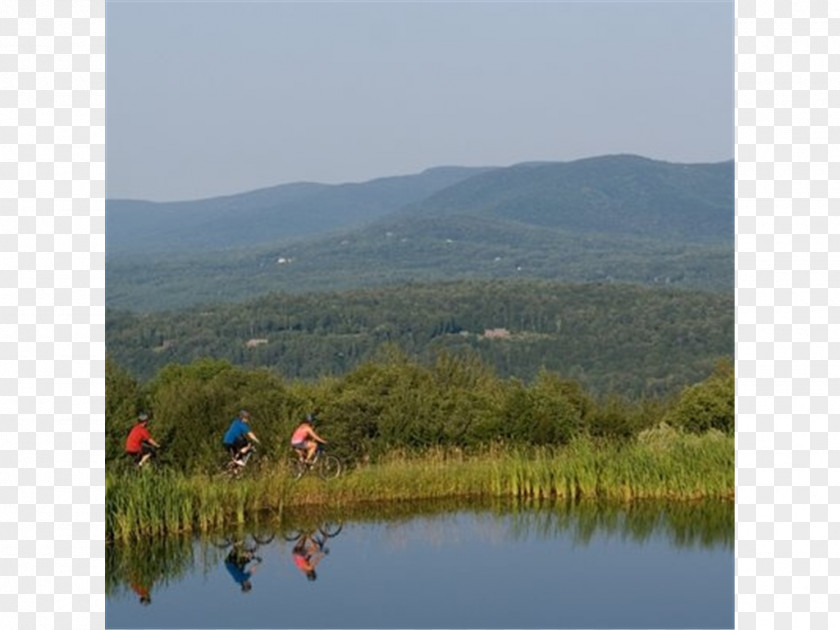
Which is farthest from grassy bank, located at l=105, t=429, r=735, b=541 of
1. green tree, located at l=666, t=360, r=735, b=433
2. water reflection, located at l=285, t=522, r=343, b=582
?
green tree, located at l=666, t=360, r=735, b=433

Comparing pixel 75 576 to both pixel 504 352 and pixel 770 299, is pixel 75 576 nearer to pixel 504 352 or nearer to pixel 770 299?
pixel 770 299

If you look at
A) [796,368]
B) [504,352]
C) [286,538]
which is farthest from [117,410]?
[504,352]

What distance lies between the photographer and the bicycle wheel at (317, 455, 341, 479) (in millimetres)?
21859

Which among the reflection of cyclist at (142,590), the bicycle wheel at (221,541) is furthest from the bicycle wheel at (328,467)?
the reflection of cyclist at (142,590)

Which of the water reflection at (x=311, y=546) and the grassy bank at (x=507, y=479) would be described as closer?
the water reflection at (x=311, y=546)

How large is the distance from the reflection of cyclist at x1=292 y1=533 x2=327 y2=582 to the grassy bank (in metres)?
1.13

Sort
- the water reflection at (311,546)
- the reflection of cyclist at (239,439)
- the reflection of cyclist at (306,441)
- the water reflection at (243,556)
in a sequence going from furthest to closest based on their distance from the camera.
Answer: the reflection of cyclist at (306,441) → the reflection of cyclist at (239,439) → the water reflection at (311,546) → the water reflection at (243,556)

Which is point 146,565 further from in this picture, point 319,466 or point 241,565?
point 319,466

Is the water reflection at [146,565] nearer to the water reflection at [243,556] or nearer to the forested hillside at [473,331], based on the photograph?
the water reflection at [243,556]

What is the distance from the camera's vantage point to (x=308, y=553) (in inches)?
734

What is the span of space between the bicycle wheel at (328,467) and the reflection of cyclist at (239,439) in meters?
0.94

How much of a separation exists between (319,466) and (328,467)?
12 cm

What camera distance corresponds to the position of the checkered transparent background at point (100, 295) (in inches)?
453

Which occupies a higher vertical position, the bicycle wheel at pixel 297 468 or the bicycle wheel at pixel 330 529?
the bicycle wheel at pixel 297 468
